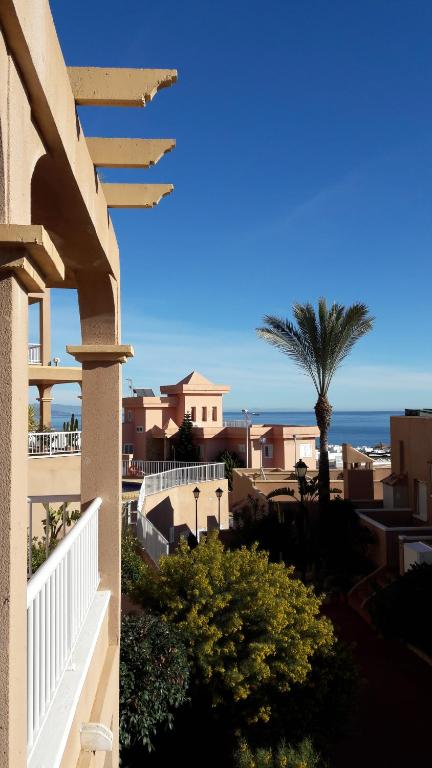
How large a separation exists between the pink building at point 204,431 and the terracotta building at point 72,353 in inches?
1357

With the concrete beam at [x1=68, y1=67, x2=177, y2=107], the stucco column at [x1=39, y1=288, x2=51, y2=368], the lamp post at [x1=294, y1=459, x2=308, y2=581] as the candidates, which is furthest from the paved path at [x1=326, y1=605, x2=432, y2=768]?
the stucco column at [x1=39, y1=288, x2=51, y2=368]

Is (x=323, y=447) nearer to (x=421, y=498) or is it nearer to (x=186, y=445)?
(x=421, y=498)

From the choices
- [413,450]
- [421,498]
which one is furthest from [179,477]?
[421,498]

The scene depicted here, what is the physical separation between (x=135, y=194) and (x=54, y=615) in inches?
134

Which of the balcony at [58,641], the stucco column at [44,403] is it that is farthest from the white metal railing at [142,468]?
the balcony at [58,641]

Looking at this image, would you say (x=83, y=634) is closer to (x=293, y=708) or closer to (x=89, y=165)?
(x=89, y=165)

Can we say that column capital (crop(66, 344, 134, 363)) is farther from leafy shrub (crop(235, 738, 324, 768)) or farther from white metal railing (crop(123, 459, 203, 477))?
white metal railing (crop(123, 459, 203, 477))

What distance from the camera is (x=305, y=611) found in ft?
29.1

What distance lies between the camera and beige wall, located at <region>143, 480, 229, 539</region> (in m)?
21.9

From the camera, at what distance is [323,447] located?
792 inches

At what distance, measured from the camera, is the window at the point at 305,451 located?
42656 mm

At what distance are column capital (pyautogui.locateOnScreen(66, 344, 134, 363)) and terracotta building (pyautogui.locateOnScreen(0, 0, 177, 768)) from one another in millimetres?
11

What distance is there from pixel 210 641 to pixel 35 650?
18.2 ft

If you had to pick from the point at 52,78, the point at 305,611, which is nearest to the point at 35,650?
the point at 52,78
